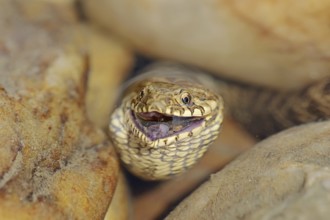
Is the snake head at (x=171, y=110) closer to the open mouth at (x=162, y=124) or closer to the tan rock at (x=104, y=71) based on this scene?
the open mouth at (x=162, y=124)

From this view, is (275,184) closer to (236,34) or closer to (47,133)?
(47,133)

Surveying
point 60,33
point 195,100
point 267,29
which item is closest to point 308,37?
point 267,29

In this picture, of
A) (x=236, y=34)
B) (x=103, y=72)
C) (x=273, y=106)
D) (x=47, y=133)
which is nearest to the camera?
(x=47, y=133)

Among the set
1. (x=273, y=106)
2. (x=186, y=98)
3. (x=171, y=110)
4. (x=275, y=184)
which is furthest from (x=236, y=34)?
(x=275, y=184)

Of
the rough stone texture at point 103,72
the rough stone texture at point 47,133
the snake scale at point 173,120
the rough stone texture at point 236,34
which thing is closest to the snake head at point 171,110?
the snake scale at point 173,120

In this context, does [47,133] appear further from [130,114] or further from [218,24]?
[218,24]

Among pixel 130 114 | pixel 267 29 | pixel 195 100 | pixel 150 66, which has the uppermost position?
pixel 267 29
